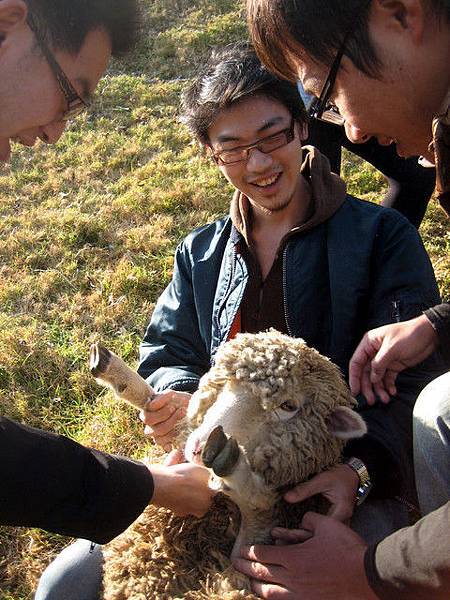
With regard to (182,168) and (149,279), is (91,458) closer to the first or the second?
(149,279)

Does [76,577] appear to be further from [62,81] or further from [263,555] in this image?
[62,81]

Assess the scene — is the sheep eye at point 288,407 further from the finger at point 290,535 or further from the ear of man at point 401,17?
the ear of man at point 401,17

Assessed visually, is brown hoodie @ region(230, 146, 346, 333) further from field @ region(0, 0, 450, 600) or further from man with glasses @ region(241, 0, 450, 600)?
field @ region(0, 0, 450, 600)

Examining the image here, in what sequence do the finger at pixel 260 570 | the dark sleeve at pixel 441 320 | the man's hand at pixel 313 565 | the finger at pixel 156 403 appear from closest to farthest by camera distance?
the man's hand at pixel 313 565
the finger at pixel 260 570
the dark sleeve at pixel 441 320
the finger at pixel 156 403

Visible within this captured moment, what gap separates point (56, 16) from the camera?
6.21 feet

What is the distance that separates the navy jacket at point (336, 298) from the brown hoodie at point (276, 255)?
0.04m

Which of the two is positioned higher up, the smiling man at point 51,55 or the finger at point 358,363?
the smiling man at point 51,55

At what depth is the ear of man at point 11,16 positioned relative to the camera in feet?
5.85

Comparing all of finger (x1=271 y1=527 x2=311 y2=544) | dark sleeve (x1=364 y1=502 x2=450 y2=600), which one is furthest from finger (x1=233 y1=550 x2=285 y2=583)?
dark sleeve (x1=364 y1=502 x2=450 y2=600)

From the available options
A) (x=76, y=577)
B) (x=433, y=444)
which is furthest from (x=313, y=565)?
(x=76, y=577)

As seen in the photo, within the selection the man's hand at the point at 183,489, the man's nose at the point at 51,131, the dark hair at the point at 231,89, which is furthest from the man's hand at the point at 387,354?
the man's nose at the point at 51,131

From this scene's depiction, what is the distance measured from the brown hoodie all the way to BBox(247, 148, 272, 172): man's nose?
243mm

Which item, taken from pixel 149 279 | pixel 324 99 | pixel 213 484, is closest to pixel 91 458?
pixel 213 484

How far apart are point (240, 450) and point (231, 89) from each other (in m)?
1.62
